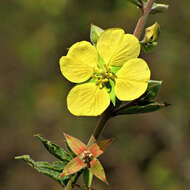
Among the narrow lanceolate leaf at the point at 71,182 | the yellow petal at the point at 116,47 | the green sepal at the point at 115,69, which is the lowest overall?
the narrow lanceolate leaf at the point at 71,182

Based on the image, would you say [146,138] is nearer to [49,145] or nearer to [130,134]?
[130,134]

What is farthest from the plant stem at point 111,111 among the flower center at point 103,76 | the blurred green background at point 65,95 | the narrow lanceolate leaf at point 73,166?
the blurred green background at point 65,95

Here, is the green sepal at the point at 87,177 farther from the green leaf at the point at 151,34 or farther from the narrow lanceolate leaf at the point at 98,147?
the green leaf at the point at 151,34

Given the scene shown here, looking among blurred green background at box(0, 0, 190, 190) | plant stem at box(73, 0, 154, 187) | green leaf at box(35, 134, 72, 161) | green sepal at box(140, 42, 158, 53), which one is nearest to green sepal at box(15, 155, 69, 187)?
green leaf at box(35, 134, 72, 161)

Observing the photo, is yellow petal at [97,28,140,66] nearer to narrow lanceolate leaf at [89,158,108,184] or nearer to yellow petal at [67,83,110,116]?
yellow petal at [67,83,110,116]

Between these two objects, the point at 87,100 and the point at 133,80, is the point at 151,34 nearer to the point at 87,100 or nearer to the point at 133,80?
the point at 133,80

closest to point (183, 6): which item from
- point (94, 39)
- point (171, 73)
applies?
point (171, 73)
